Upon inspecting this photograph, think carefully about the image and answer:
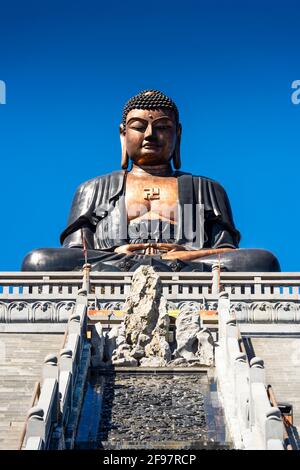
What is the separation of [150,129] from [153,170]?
87 cm

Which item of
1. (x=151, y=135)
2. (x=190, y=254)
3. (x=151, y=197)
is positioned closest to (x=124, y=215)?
(x=151, y=197)

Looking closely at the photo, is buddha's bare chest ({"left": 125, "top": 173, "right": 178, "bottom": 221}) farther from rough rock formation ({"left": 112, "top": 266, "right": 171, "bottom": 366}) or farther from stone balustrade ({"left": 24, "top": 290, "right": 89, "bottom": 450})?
stone balustrade ({"left": 24, "top": 290, "right": 89, "bottom": 450})

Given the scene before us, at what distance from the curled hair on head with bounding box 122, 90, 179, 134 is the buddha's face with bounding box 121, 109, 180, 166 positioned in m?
0.09

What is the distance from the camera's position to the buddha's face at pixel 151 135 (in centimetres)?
2909

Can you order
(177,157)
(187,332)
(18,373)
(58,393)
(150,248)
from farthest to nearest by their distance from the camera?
1. (177,157)
2. (150,248)
3. (187,332)
4. (18,373)
5. (58,393)

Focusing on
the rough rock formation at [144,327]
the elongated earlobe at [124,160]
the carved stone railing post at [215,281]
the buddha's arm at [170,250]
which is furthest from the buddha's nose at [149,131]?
the rough rock formation at [144,327]

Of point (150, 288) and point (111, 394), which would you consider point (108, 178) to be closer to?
point (150, 288)

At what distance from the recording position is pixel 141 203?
92.2ft

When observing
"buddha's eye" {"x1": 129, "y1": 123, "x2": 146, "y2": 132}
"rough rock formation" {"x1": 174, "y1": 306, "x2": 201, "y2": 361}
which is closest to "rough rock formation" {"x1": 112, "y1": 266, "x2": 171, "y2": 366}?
"rough rock formation" {"x1": 174, "y1": 306, "x2": 201, "y2": 361}

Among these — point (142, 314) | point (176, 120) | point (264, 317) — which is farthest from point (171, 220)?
point (142, 314)

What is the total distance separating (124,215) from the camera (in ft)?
91.0

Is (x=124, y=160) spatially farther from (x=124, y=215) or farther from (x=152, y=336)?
(x=152, y=336)

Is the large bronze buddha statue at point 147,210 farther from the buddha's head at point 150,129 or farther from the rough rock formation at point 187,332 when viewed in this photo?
the rough rock formation at point 187,332

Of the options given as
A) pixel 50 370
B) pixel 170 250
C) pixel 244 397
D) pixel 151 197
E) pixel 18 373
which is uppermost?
pixel 151 197
